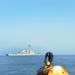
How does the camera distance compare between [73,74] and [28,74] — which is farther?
[28,74]

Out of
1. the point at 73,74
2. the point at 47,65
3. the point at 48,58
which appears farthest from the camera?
the point at 73,74

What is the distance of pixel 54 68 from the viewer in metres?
6.42

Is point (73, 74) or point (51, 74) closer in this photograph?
point (51, 74)

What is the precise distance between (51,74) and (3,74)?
6761 cm

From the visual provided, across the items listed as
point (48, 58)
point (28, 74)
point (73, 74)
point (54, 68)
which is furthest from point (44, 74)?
point (28, 74)

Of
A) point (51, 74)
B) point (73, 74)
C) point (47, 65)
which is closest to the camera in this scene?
point (51, 74)

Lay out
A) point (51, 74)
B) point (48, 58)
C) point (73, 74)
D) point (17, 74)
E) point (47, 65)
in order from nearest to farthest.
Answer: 1. point (51, 74)
2. point (47, 65)
3. point (48, 58)
4. point (73, 74)
5. point (17, 74)

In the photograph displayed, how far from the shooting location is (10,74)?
7250cm

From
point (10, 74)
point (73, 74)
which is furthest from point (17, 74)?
point (73, 74)

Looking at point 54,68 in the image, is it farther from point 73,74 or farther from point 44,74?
point 73,74

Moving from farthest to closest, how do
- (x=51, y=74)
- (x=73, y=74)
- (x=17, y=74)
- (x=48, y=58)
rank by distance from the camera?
(x=17, y=74) → (x=73, y=74) → (x=48, y=58) → (x=51, y=74)

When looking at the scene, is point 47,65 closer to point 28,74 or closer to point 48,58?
point 48,58

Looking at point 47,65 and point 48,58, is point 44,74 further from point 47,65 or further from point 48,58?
point 48,58

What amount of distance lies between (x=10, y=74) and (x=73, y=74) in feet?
A: 48.7
